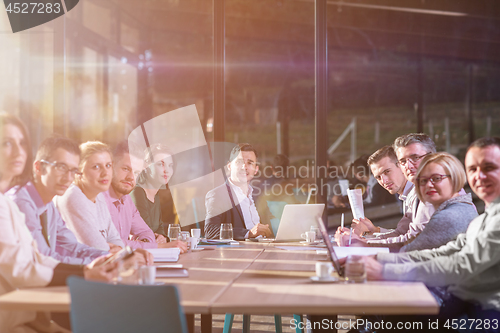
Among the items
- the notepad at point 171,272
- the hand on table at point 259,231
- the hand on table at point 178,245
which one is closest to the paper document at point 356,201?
the hand on table at point 259,231

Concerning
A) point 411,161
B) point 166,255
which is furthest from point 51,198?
point 411,161

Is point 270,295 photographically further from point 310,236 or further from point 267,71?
point 267,71

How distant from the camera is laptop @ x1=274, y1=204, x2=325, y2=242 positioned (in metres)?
3.28

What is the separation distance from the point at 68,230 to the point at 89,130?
13.5 ft

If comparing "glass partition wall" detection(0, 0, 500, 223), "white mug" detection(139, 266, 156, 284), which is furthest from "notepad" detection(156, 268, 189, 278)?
"glass partition wall" detection(0, 0, 500, 223)

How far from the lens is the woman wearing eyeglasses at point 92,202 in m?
2.60

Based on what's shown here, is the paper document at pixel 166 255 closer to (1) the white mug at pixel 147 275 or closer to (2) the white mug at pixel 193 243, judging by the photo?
(2) the white mug at pixel 193 243

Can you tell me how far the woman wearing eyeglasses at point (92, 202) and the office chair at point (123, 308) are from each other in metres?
1.21

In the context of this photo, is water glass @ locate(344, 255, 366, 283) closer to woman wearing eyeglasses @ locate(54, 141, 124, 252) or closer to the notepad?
the notepad

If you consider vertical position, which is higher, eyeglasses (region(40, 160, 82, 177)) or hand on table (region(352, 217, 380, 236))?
eyeglasses (region(40, 160, 82, 177))

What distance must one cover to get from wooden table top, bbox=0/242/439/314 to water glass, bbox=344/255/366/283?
0.17 feet

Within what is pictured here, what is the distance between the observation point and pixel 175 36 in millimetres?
9266

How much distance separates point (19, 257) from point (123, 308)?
0.61 meters

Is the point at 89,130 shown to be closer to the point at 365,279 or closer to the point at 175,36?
the point at 175,36
